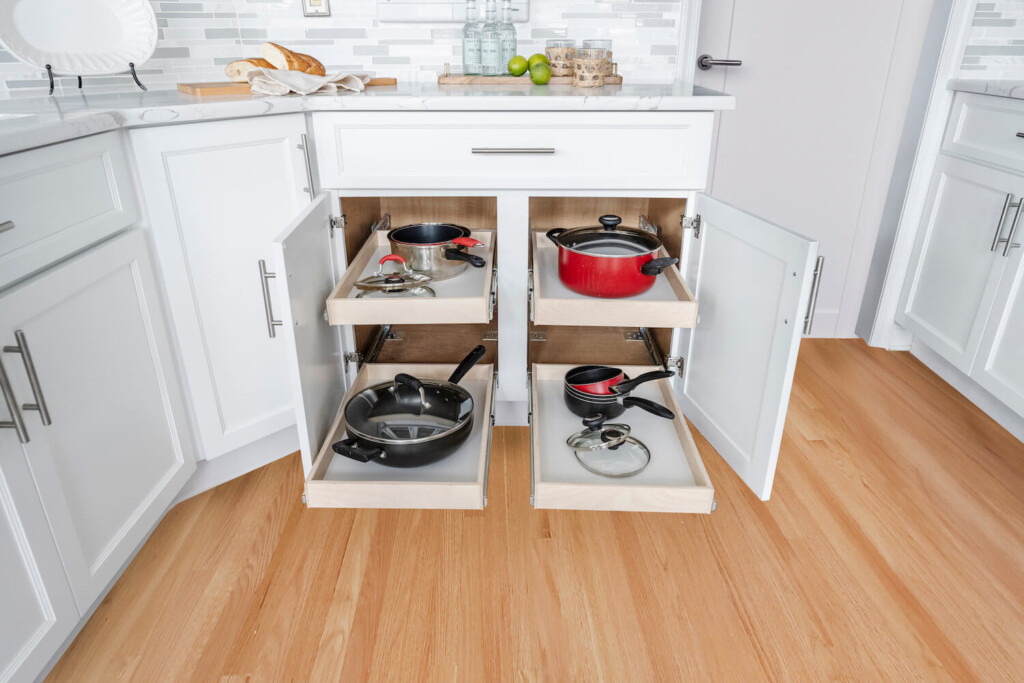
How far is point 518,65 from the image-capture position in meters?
1.85

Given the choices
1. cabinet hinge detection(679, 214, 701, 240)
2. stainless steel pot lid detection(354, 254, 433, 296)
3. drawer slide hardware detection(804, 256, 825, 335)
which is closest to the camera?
drawer slide hardware detection(804, 256, 825, 335)

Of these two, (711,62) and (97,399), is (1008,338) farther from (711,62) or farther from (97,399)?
(97,399)

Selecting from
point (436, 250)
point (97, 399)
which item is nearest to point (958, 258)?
point (436, 250)

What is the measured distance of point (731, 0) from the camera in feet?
7.12

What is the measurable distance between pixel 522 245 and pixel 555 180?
19 cm

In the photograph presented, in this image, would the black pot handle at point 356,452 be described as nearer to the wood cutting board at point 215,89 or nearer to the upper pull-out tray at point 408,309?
the upper pull-out tray at point 408,309

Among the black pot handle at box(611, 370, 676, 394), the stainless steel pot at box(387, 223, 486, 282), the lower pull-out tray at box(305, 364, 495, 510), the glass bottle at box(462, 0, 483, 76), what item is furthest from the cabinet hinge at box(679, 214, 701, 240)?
the glass bottle at box(462, 0, 483, 76)

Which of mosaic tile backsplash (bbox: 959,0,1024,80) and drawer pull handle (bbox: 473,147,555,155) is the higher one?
mosaic tile backsplash (bbox: 959,0,1024,80)

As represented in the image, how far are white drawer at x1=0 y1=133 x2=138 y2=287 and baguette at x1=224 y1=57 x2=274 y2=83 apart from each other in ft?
1.59

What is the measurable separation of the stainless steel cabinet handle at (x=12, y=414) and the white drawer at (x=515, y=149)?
2.78 feet

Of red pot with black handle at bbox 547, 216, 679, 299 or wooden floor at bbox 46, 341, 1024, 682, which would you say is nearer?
wooden floor at bbox 46, 341, 1024, 682

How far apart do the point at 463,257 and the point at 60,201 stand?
2.61 feet

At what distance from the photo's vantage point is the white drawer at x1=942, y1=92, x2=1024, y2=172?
1.86 m

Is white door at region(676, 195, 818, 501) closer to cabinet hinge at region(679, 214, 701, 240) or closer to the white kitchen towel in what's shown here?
cabinet hinge at region(679, 214, 701, 240)
